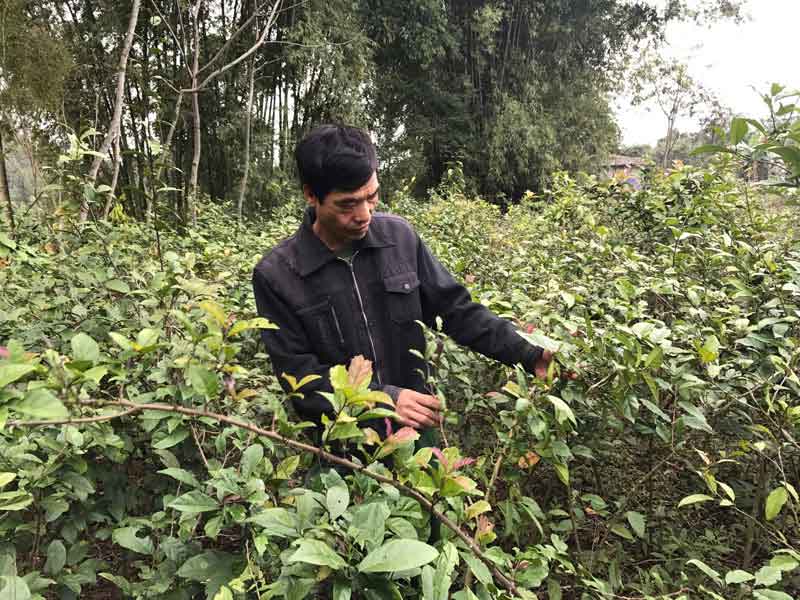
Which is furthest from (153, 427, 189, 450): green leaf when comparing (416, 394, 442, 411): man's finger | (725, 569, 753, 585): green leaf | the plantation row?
(725, 569, 753, 585): green leaf

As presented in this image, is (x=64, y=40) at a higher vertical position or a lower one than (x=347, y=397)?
higher

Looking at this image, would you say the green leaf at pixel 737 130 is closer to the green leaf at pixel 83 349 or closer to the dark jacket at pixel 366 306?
the dark jacket at pixel 366 306

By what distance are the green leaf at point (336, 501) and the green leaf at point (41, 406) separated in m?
0.32

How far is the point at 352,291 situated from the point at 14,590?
0.92 metres

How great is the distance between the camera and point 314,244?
138 centimetres

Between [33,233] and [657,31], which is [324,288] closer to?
[33,233]

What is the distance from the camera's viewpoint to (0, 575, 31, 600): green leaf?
1.94 ft

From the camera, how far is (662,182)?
8.48 ft

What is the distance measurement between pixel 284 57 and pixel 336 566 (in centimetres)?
826

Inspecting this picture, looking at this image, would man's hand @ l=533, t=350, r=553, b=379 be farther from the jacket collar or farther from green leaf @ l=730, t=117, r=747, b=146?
green leaf @ l=730, t=117, r=747, b=146

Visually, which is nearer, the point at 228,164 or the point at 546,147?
the point at 228,164

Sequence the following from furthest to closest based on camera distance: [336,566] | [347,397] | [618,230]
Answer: [618,230] → [347,397] → [336,566]

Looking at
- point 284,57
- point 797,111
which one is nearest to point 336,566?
point 797,111

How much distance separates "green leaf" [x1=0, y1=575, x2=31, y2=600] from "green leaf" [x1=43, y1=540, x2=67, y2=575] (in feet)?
0.98
